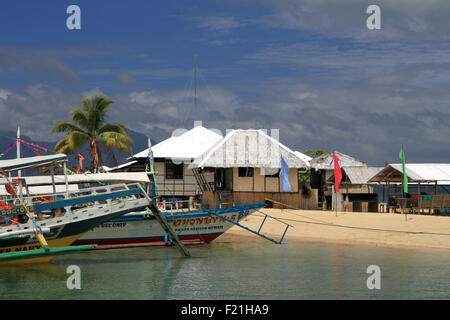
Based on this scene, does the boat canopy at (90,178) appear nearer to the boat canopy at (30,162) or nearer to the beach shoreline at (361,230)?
the boat canopy at (30,162)

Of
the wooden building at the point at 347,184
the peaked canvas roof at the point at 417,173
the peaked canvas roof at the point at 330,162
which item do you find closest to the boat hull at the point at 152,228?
the peaked canvas roof at the point at 417,173

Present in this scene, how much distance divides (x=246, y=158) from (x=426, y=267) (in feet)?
55.3

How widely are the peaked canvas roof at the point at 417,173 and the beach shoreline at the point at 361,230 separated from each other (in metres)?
2.08

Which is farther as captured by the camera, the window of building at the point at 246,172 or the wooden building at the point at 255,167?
the window of building at the point at 246,172

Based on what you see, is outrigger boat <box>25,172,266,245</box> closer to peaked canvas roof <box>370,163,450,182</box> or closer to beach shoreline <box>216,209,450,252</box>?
beach shoreline <box>216,209,450,252</box>

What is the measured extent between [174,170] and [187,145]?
2.04 meters

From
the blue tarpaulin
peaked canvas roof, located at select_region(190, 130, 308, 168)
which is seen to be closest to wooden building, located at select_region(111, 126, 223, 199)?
peaked canvas roof, located at select_region(190, 130, 308, 168)

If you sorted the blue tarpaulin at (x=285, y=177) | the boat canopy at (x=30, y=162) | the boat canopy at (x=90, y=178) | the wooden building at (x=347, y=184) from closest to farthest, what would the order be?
the boat canopy at (x=30, y=162)
the boat canopy at (x=90, y=178)
the blue tarpaulin at (x=285, y=177)
the wooden building at (x=347, y=184)

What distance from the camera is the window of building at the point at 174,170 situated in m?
38.8

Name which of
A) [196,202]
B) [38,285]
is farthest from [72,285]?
[196,202]

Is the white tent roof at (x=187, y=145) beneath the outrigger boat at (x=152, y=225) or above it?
above

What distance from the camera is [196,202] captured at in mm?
37719

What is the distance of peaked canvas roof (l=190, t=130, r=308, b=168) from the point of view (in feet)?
109
